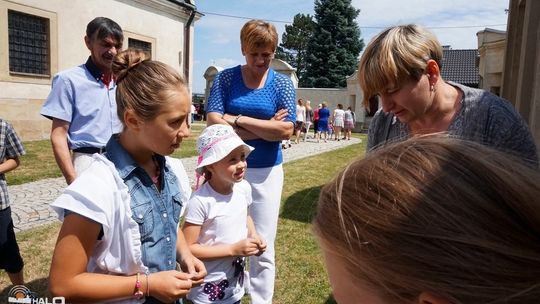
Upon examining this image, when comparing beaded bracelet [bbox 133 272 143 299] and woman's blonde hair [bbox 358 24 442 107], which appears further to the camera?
woman's blonde hair [bbox 358 24 442 107]

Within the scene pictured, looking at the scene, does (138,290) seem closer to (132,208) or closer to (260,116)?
(132,208)

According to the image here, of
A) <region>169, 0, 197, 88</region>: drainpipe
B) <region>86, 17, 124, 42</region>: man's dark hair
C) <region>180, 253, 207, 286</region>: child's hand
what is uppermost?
<region>169, 0, 197, 88</region>: drainpipe

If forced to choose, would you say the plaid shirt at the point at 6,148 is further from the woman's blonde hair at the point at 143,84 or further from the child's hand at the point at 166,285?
the child's hand at the point at 166,285

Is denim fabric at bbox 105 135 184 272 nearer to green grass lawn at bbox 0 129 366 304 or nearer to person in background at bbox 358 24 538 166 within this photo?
green grass lawn at bbox 0 129 366 304

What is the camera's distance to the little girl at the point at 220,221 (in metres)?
2.46

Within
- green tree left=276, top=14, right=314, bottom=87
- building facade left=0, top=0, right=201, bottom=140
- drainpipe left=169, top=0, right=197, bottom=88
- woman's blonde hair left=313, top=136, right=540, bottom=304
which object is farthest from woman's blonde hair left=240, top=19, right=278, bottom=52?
green tree left=276, top=14, right=314, bottom=87

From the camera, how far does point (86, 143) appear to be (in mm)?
3170

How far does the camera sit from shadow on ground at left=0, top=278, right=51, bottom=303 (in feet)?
11.6

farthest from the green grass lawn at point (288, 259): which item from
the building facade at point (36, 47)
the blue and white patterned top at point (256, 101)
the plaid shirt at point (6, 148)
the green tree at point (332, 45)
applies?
the green tree at point (332, 45)

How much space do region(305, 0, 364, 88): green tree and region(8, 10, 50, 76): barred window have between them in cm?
3342

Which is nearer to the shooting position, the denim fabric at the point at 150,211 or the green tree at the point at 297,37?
the denim fabric at the point at 150,211

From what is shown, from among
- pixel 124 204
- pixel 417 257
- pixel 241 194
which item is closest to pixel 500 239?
pixel 417 257

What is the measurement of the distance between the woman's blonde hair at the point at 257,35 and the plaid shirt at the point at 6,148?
81.7 inches

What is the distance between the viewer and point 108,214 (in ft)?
5.07
